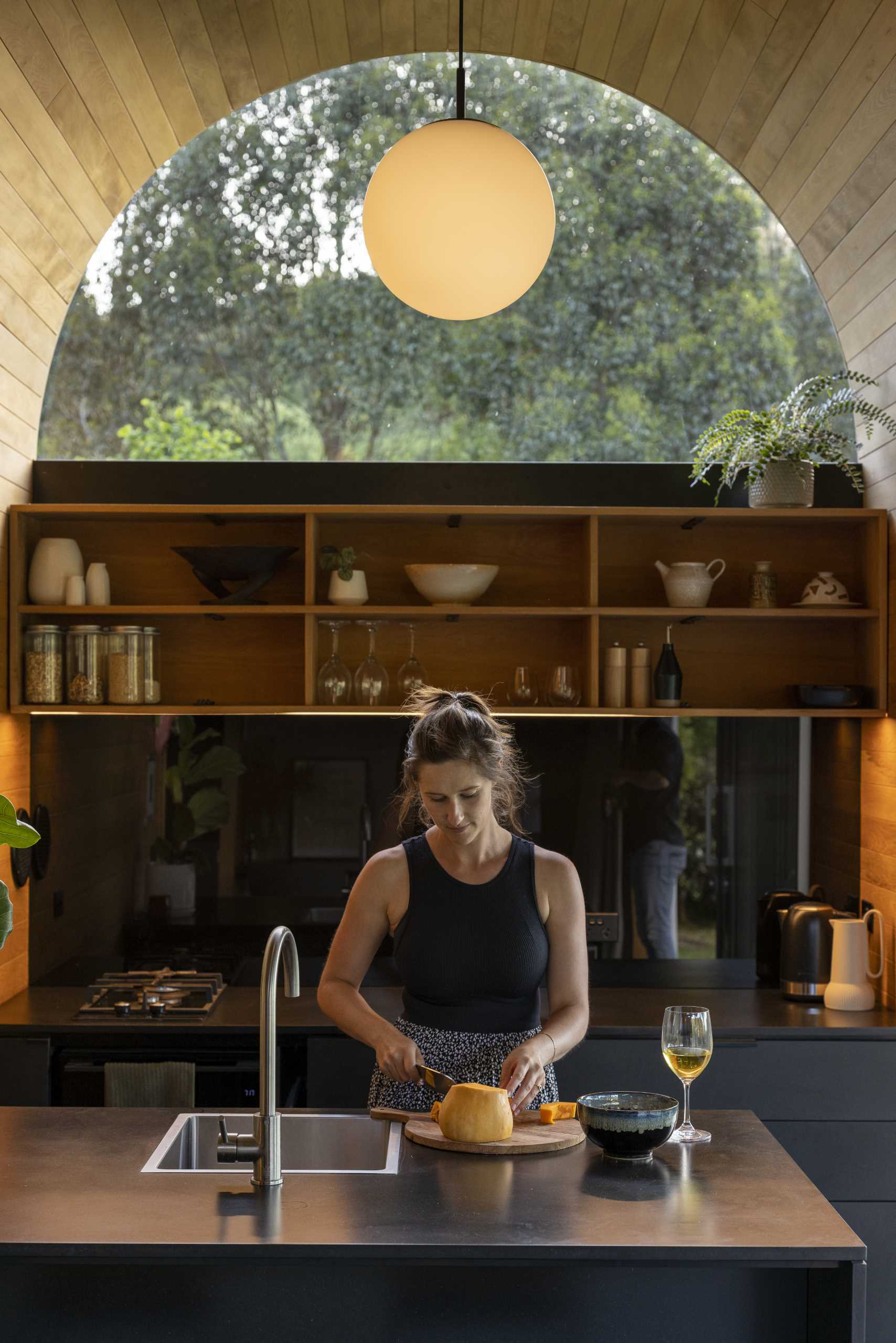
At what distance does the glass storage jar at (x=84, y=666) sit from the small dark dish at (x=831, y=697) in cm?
213

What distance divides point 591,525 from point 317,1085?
1795mm

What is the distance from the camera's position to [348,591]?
3881mm

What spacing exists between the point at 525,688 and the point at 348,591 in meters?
0.61

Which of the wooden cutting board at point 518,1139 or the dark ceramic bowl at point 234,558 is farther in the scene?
the dark ceramic bowl at point 234,558

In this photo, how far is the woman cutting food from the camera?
8.16ft

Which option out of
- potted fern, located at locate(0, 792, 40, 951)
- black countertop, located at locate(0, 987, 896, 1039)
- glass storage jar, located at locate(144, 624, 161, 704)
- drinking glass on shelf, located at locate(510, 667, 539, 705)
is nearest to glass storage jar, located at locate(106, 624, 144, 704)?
glass storage jar, located at locate(144, 624, 161, 704)

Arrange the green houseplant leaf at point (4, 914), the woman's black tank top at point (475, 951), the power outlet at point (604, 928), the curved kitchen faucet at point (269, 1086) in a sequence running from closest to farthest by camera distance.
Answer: the curved kitchen faucet at point (269, 1086)
the green houseplant leaf at point (4, 914)
the woman's black tank top at point (475, 951)
the power outlet at point (604, 928)

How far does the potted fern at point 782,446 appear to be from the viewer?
3842mm

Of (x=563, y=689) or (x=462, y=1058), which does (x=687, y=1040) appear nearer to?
(x=462, y=1058)

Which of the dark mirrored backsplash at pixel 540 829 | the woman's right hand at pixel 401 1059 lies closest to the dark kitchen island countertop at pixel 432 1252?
the woman's right hand at pixel 401 1059

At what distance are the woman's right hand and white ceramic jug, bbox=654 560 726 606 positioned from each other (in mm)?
1989

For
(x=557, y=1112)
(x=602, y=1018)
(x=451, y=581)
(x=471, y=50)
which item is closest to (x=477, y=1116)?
(x=557, y=1112)

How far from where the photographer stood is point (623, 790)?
4.12 metres

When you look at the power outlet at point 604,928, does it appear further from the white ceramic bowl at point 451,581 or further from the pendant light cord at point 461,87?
the pendant light cord at point 461,87
